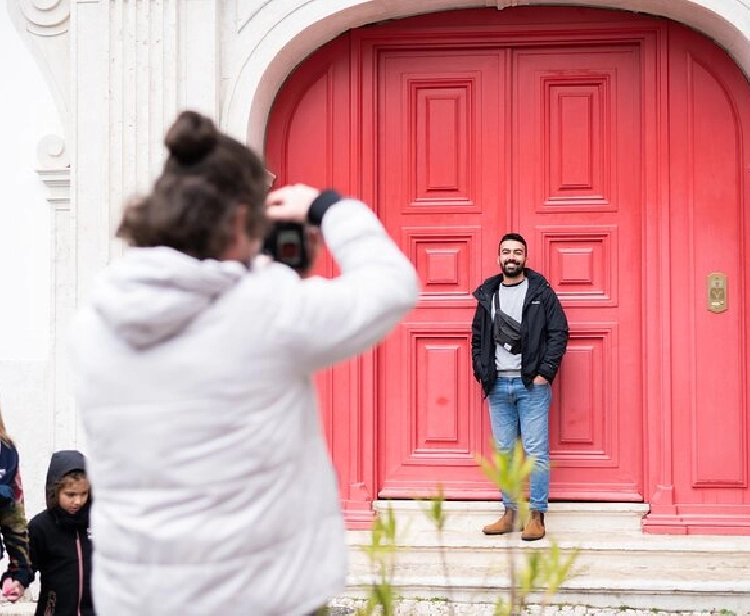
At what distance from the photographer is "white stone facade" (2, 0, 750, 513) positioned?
5.97 metres

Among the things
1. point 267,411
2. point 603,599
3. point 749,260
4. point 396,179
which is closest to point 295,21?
point 396,179

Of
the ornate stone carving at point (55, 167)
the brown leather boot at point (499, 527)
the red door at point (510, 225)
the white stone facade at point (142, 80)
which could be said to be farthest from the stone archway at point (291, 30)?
the brown leather boot at point (499, 527)

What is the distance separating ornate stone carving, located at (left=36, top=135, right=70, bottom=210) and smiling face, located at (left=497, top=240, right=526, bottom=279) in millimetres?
2331

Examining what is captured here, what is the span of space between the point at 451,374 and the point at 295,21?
2066 mm

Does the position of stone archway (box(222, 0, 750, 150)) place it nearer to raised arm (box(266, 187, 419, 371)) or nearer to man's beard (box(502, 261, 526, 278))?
man's beard (box(502, 261, 526, 278))

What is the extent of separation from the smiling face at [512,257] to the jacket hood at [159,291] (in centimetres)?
449

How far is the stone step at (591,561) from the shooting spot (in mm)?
5316

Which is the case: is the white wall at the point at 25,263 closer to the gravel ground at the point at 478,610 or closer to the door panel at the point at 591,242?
the gravel ground at the point at 478,610

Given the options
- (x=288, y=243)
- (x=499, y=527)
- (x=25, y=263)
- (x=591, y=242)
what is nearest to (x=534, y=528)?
(x=499, y=527)

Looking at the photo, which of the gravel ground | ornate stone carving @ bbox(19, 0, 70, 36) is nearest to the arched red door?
the gravel ground

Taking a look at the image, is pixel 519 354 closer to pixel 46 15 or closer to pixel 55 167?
pixel 55 167

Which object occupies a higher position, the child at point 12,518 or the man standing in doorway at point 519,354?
the man standing in doorway at point 519,354

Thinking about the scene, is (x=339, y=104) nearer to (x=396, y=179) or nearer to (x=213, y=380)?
(x=396, y=179)

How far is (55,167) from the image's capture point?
6.14 meters
